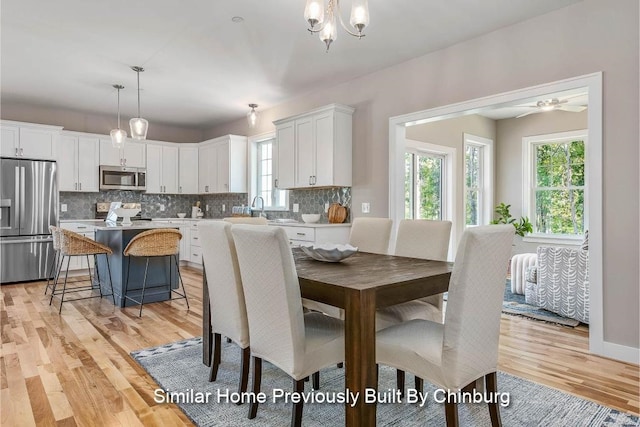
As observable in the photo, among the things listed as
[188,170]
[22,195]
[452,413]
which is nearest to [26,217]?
[22,195]

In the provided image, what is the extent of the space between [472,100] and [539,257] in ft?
5.62

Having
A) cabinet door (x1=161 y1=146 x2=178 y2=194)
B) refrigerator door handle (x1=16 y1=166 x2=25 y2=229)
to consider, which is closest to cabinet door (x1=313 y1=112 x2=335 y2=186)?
→ cabinet door (x1=161 y1=146 x2=178 y2=194)

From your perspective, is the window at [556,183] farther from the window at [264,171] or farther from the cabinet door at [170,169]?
the cabinet door at [170,169]

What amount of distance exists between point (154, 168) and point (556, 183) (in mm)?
6693

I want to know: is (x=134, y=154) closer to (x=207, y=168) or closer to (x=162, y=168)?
(x=162, y=168)

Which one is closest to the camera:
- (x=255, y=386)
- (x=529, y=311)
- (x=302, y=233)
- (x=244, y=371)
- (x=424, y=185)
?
(x=255, y=386)

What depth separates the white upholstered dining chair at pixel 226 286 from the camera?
6.81 ft

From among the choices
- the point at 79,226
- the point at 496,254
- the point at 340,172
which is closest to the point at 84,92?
the point at 79,226

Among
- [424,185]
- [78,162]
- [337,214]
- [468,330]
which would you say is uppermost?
[78,162]

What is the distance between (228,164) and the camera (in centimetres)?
639

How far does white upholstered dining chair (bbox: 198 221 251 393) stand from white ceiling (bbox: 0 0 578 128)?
1.83 m

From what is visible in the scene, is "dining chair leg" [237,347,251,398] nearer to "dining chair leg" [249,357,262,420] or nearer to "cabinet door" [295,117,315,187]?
"dining chair leg" [249,357,262,420]

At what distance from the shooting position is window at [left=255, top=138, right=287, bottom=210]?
616 cm

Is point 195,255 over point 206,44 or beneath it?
beneath
